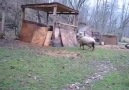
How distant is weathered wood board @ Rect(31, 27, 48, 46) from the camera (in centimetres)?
1536

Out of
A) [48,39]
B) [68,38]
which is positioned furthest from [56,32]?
[68,38]

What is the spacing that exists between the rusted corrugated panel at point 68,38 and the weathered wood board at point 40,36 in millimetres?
1185

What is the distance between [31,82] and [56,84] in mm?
635

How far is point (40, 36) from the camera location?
15555 mm

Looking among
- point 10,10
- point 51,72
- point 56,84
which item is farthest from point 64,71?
point 10,10

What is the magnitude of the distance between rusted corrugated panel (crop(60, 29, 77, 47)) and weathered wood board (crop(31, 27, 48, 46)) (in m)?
1.19

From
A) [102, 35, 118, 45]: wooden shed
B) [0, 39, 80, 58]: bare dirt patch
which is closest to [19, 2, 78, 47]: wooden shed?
[0, 39, 80, 58]: bare dirt patch

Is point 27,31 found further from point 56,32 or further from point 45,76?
point 45,76

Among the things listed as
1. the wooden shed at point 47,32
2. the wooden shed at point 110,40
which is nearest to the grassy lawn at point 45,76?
the wooden shed at point 47,32

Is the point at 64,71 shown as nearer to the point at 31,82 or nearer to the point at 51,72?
the point at 51,72

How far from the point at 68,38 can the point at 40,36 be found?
6.92ft

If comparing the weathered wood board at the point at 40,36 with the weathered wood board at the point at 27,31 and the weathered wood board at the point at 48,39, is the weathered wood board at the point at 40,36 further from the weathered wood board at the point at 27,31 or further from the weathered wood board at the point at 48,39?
the weathered wood board at the point at 27,31

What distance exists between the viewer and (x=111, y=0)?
54.4 m

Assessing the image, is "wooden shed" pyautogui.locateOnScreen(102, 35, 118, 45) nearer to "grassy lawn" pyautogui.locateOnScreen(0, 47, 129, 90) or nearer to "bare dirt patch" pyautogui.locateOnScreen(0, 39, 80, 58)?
"bare dirt patch" pyautogui.locateOnScreen(0, 39, 80, 58)
